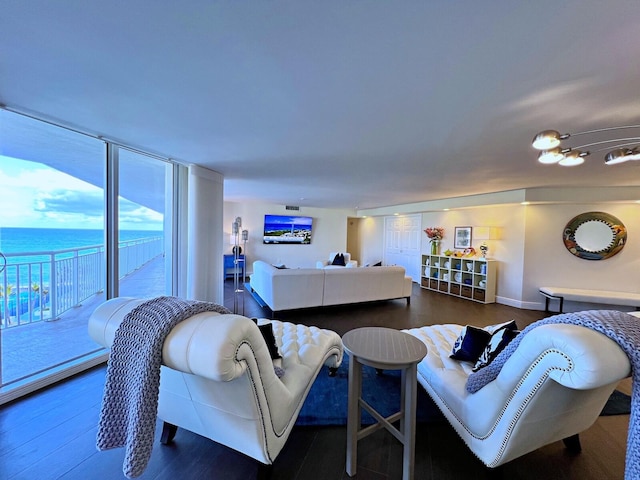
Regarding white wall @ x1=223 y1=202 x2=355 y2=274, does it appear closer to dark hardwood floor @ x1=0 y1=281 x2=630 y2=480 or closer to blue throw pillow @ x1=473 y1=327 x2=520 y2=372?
dark hardwood floor @ x1=0 y1=281 x2=630 y2=480

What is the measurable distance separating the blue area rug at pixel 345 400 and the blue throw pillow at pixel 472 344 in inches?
20.5

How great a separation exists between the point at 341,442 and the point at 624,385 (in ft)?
9.54

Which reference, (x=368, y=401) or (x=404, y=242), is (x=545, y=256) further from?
(x=368, y=401)

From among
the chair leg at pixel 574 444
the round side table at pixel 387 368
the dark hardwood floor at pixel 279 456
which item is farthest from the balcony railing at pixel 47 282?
the chair leg at pixel 574 444

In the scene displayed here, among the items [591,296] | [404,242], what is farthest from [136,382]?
[404,242]

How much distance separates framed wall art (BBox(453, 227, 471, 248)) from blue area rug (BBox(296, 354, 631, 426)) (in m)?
3.79

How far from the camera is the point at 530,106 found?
1660mm

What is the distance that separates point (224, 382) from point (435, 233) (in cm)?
636

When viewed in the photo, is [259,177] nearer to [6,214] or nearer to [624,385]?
[6,214]

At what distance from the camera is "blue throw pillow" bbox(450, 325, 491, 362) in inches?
69.3

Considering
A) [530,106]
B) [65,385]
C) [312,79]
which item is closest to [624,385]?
[530,106]

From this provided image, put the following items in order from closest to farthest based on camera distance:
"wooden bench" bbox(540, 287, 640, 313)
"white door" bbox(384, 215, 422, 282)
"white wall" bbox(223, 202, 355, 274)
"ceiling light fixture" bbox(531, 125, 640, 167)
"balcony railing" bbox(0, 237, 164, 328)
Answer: "ceiling light fixture" bbox(531, 125, 640, 167) < "balcony railing" bbox(0, 237, 164, 328) < "wooden bench" bbox(540, 287, 640, 313) < "white door" bbox(384, 215, 422, 282) < "white wall" bbox(223, 202, 355, 274)

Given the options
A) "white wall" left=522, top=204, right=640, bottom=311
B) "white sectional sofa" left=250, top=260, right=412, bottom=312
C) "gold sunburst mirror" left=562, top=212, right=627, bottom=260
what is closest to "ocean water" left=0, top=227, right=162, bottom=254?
"white sectional sofa" left=250, top=260, right=412, bottom=312

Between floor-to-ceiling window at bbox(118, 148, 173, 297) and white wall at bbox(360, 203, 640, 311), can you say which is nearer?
floor-to-ceiling window at bbox(118, 148, 173, 297)
